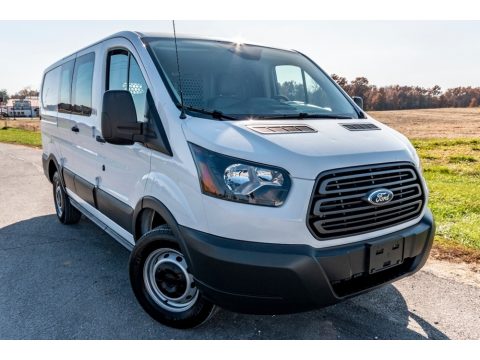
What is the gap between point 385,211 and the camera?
2.53 metres

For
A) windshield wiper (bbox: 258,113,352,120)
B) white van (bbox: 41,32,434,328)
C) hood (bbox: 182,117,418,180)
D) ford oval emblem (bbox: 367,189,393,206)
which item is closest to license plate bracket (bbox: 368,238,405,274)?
white van (bbox: 41,32,434,328)

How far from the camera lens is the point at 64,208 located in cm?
537

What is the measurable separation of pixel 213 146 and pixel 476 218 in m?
4.57

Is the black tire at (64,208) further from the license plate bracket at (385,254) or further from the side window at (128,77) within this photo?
the license plate bracket at (385,254)

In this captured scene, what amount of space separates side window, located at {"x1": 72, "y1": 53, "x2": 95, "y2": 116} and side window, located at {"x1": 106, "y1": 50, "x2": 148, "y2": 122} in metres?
0.52

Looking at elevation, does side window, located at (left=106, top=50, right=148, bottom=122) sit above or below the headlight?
above

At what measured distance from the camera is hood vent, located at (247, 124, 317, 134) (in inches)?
98.3

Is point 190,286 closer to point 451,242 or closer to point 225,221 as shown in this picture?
point 225,221

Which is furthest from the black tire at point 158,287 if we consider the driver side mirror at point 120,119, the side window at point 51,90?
the side window at point 51,90

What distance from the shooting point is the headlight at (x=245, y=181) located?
7.41ft

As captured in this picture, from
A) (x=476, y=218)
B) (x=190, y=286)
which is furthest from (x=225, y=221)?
(x=476, y=218)

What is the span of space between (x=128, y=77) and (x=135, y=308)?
1.93 meters

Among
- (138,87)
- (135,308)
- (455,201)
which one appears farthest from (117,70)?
(455,201)

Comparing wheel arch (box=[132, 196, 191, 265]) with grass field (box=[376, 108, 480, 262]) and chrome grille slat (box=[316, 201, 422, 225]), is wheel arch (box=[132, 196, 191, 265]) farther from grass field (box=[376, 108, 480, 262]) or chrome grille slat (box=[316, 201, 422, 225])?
grass field (box=[376, 108, 480, 262])
